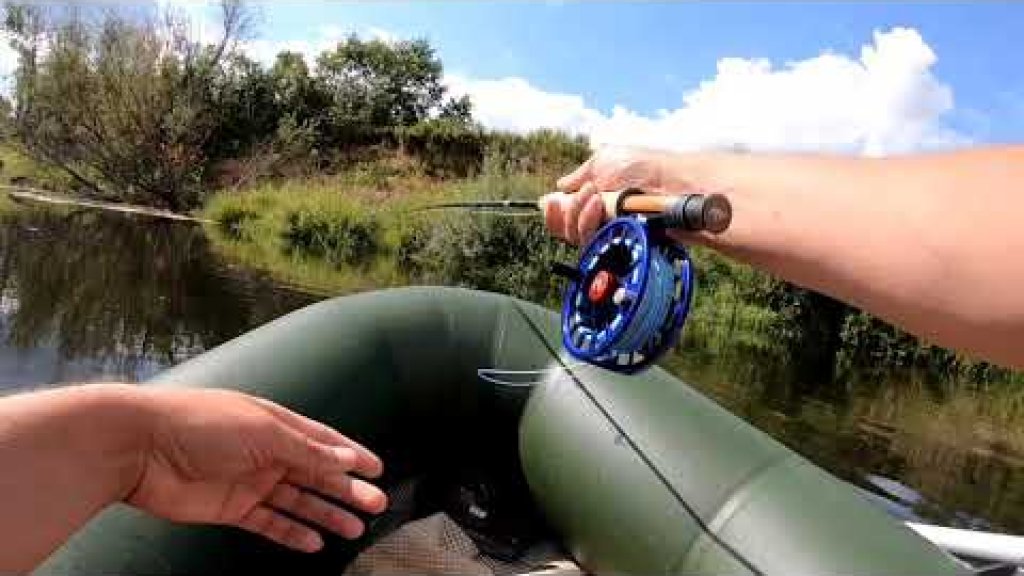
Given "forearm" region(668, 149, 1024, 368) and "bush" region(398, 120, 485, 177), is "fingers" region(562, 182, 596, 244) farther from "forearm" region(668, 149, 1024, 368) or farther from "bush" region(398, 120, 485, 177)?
"bush" region(398, 120, 485, 177)

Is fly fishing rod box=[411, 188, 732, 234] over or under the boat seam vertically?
over

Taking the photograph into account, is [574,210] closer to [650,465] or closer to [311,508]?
[311,508]

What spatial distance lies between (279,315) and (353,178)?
52.6 ft

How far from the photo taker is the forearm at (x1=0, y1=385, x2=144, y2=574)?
1092mm

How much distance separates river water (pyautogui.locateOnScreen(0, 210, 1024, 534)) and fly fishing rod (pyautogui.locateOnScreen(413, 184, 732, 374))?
3.02 meters

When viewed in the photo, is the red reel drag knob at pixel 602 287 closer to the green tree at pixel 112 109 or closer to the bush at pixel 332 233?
the bush at pixel 332 233

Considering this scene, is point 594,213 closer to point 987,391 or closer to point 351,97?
point 987,391

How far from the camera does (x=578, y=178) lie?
1470mm

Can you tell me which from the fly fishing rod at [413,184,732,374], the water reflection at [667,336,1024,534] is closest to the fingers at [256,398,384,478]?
the fly fishing rod at [413,184,732,374]

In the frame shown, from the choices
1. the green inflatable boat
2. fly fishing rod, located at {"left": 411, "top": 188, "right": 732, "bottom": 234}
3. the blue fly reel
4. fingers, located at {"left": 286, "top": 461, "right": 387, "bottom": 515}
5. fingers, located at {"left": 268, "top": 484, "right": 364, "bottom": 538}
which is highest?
fly fishing rod, located at {"left": 411, "top": 188, "right": 732, "bottom": 234}

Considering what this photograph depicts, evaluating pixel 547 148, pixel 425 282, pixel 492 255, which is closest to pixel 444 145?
pixel 547 148

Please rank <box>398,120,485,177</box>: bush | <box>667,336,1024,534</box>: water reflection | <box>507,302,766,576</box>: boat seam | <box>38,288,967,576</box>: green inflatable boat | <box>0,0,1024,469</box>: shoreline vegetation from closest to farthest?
1. <box>38,288,967,576</box>: green inflatable boat
2. <box>507,302,766,576</box>: boat seam
3. <box>667,336,1024,534</box>: water reflection
4. <box>0,0,1024,469</box>: shoreline vegetation
5. <box>398,120,485,177</box>: bush

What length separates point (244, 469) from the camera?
4.44 ft

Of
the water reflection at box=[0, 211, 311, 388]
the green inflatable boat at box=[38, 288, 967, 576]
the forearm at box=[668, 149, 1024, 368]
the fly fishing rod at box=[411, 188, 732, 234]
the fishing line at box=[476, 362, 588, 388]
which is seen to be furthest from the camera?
the water reflection at box=[0, 211, 311, 388]
